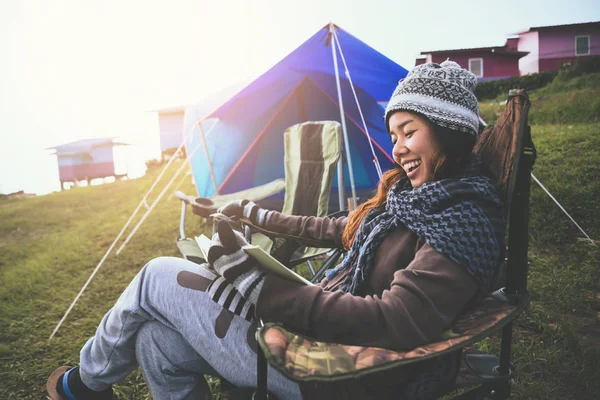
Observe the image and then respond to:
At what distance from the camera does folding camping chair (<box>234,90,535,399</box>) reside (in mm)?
708

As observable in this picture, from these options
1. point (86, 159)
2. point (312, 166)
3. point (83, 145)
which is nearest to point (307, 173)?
point (312, 166)

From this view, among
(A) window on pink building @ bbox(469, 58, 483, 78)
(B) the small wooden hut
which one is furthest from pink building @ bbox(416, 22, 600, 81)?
(B) the small wooden hut

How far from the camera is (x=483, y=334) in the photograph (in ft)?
2.53

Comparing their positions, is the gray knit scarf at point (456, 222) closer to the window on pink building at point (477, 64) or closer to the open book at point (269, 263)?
the open book at point (269, 263)

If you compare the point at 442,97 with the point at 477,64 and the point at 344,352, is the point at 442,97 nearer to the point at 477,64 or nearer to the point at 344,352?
→ the point at 344,352

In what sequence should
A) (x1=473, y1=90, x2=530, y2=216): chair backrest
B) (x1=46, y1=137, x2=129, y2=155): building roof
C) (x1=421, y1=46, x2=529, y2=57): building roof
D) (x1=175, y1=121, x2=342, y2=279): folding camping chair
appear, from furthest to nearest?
(x1=421, y1=46, x2=529, y2=57): building roof < (x1=46, y1=137, x2=129, y2=155): building roof < (x1=175, y1=121, x2=342, y2=279): folding camping chair < (x1=473, y1=90, x2=530, y2=216): chair backrest

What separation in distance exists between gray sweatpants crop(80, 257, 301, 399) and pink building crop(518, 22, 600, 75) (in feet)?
19.9

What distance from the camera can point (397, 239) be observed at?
99cm

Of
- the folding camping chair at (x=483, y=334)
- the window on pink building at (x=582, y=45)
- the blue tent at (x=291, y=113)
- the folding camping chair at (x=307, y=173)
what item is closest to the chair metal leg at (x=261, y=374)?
the folding camping chair at (x=483, y=334)

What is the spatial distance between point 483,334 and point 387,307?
0.63 feet

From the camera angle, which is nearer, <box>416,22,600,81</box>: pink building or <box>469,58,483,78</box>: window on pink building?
<box>416,22,600,81</box>: pink building

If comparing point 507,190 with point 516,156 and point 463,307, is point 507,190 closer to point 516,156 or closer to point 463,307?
point 516,156

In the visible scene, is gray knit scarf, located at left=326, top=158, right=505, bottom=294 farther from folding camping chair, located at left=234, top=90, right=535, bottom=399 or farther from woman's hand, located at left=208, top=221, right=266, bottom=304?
woman's hand, located at left=208, top=221, right=266, bottom=304

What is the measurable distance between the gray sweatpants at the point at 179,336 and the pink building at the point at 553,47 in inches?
238
